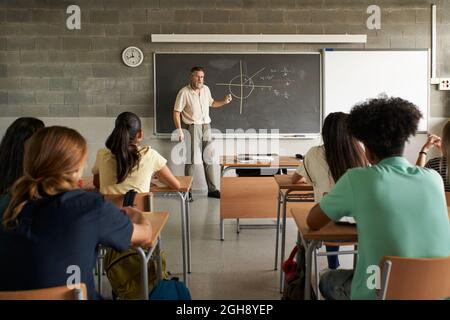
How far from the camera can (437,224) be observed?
1.47 m

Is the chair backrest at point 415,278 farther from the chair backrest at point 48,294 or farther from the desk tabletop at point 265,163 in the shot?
the desk tabletop at point 265,163

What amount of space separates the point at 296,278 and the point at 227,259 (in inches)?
60.6

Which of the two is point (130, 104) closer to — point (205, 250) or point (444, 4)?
point (205, 250)

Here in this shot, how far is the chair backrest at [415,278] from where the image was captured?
136cm

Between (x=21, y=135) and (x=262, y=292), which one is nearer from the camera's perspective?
(x=21, y=135)

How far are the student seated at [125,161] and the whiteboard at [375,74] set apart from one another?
156 inches

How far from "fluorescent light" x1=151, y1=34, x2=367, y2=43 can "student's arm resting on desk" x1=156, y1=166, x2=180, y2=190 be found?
348 centimetres

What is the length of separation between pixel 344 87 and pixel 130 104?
2.93 metres

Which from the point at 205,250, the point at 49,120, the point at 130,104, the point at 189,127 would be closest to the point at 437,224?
the point at 205,250

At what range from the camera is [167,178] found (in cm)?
303

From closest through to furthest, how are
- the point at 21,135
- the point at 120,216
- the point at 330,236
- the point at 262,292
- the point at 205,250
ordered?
1. the point at 120,216
2. the point at 330,236
3. the point at 21,135
4. the point at 262,292
5. the point at 205,250

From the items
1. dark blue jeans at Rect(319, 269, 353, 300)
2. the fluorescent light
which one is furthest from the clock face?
dark blue jeans at Rect(319, 269, 353, 300)

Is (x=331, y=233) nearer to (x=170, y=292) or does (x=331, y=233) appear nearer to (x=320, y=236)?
(x=320, y=236)

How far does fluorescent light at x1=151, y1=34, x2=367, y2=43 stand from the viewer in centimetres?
609
